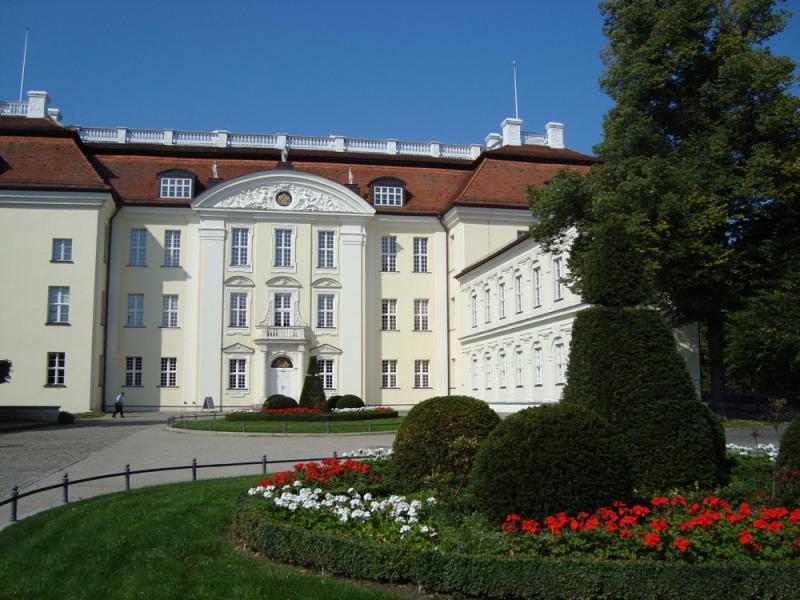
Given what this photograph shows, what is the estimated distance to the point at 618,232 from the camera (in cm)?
1077

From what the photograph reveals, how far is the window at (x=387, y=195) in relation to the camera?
144 feet

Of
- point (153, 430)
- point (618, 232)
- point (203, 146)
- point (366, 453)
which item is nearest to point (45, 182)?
point (203, 146)

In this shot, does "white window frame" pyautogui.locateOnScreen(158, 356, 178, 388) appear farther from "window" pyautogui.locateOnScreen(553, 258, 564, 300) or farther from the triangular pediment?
"window" pyautogui.locateOnScreen(553, 258, 564, 300)

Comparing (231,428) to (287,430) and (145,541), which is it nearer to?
(287,430)

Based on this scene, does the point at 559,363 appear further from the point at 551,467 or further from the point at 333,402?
the point at 551,467

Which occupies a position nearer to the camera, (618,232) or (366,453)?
(618,232)

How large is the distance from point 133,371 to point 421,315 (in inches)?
625

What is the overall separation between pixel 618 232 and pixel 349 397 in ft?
89.2

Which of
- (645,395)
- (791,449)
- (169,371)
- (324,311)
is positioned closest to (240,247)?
(324,311)

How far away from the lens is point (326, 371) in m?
41.4

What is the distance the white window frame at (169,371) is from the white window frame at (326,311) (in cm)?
790

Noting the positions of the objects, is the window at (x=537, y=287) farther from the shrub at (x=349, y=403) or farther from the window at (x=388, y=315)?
the window at (x=388, y=315)

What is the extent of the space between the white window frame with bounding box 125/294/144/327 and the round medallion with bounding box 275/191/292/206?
29.2 ft

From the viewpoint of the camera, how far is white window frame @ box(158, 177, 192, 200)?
4147 centimetres
